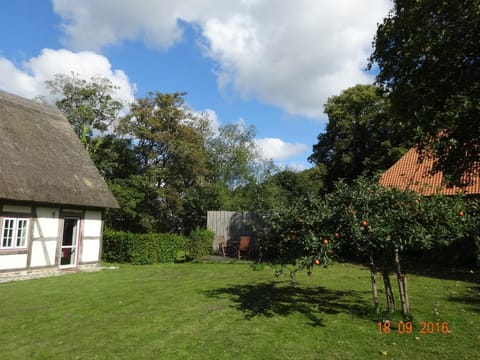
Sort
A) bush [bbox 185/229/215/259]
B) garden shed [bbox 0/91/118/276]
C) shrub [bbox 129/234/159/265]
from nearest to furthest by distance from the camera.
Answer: garden shed [bbox 0/91/118/276], shrub [bbox 129/234/159/265], bush [bbox 185/229/215/259]

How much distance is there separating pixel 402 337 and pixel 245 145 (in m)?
A: 26.9

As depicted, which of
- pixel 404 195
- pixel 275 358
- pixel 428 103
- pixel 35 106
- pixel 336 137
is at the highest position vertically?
pixel 336 137

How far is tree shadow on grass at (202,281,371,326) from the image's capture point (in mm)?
6559

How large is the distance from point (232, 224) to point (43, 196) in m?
9.49

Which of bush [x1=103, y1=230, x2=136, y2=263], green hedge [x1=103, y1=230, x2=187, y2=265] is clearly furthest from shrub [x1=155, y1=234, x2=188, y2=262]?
bush [x1=103, y1=230, x2=136, y2=263]

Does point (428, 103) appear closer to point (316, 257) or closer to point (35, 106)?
point (316, 257)

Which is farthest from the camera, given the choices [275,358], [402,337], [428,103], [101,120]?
[101,120]

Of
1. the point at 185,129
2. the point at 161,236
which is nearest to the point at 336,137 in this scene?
the point at 185,129

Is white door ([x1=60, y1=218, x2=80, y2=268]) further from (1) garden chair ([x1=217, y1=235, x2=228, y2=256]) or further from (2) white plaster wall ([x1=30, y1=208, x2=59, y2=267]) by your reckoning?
(1) garden chair ([x1=217, y1=235, x2=228, y2=256])

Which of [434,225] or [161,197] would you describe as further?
[161,197]

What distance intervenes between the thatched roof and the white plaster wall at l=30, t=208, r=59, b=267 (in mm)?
625

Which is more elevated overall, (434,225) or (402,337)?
(434,225)

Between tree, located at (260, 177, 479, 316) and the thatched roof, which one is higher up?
the thatched roof

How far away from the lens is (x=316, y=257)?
524 cm
